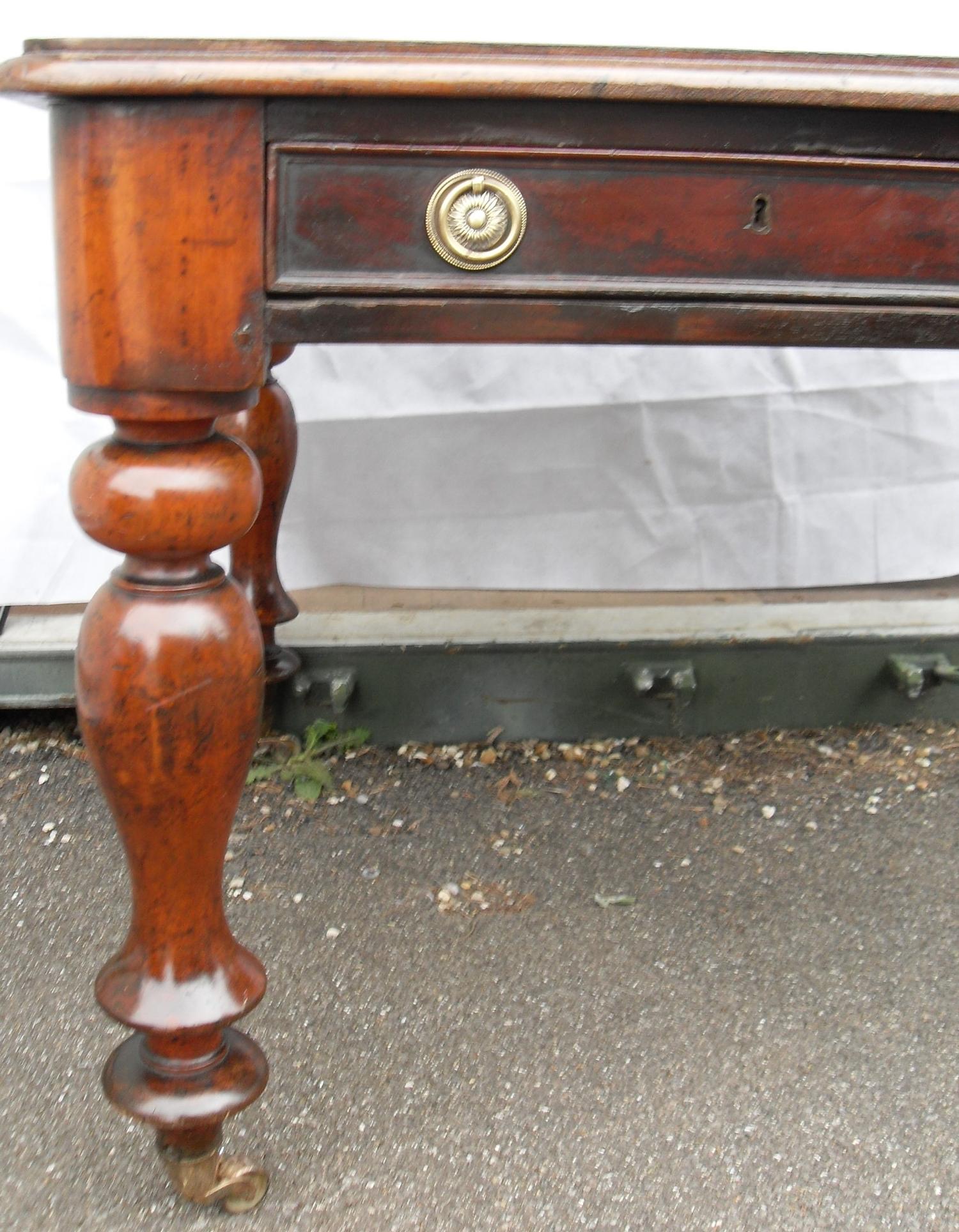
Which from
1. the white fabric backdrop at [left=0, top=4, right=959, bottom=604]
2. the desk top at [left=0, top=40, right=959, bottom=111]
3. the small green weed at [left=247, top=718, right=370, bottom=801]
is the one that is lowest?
the small green weed at [left=247, top=718, right=370, bottom=801]

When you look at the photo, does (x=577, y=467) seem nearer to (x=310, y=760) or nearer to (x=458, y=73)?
(x=310, y=760)

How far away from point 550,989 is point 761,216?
2.72 feet

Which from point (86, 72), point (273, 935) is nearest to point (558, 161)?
point (86, 72)

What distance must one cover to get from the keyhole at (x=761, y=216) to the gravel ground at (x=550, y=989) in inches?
30.4

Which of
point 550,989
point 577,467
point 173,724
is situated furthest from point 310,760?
point 173,724

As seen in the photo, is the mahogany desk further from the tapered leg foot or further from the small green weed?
the small green weed

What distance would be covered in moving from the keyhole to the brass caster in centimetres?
81

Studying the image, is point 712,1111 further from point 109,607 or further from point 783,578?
point 783,578

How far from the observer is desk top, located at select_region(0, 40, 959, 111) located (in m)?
0.78

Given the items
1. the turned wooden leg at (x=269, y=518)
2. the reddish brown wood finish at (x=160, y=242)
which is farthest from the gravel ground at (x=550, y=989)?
the reddish brown wood finish at (x=160, y=242)

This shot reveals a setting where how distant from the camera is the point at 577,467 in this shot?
2.15m

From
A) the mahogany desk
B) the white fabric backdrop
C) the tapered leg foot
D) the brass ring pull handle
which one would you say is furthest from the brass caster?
the white fabric backdrop

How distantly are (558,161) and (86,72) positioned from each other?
294 mm

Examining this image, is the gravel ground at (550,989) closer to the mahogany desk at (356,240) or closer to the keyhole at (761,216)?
the mahogany desk at (356,240)
